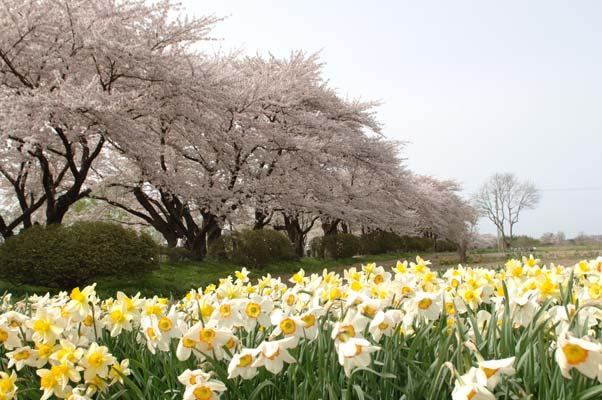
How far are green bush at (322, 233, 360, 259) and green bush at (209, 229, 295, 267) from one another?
160 inches

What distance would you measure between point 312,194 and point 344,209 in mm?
1388

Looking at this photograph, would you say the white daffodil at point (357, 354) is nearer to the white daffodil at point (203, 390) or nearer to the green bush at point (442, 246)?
the white daffodil at point (203, 390)

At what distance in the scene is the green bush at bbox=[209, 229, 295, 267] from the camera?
615 inches

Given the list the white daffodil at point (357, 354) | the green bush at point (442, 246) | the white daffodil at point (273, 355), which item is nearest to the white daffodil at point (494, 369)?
A: the white daffodil at point (357, 354)

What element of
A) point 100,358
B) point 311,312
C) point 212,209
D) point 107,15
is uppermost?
point 107,15

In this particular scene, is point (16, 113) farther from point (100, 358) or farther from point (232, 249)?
point (100, 358)

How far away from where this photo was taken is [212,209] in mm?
15852

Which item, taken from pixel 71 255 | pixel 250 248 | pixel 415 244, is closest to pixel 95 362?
pixel 71 255

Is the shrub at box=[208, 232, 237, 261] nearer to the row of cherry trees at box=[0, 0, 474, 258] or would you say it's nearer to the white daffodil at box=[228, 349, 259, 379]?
the row of cherry trees at box=[0, 0, 474, 258]

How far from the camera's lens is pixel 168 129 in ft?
53.7

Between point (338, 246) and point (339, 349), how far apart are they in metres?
19.4

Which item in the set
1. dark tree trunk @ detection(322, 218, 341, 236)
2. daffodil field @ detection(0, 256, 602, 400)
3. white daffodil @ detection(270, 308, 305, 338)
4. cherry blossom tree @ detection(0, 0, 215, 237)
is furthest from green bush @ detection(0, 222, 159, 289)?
dark tree trunk @ detection(322, 218, 341, 236)

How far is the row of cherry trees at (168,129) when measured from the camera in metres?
11.6

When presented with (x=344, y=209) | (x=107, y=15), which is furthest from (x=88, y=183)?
(x=344, y=209)
